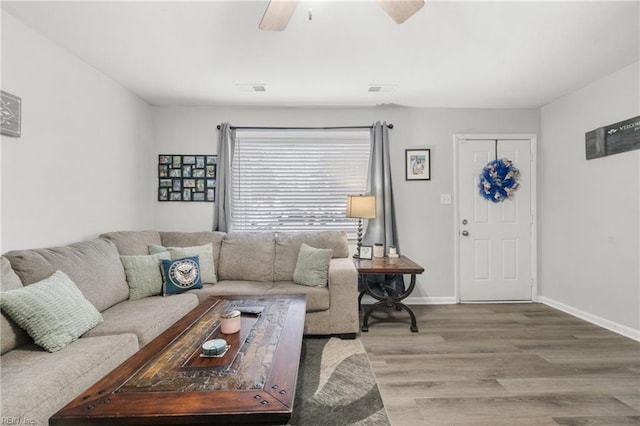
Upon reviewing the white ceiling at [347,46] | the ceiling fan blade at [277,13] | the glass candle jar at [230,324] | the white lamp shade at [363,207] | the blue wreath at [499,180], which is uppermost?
the white ceiling at [347,46]

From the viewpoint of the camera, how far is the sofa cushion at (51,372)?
113 cm

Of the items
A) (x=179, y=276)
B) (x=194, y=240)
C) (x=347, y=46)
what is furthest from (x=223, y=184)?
(x=347, y=46)

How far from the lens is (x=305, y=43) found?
2.35m

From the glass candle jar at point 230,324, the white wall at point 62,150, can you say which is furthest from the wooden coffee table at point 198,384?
the white wall at point 62,150

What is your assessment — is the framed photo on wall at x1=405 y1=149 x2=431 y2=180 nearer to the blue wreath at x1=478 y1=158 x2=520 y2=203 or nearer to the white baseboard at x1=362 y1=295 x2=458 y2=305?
the blue wreath at x1=478 y1=158 x2=520 y2=203

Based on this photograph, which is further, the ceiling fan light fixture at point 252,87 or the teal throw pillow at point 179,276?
the ceiling fan light fixture at point 252,87

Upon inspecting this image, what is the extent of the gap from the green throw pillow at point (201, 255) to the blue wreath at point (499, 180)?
10.8 feet

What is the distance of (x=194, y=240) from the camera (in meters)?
3.30

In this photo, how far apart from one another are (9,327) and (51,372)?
0.48m

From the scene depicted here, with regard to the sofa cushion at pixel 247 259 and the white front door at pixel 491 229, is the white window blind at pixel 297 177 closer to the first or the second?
the sofa cushion at pixel 247 259

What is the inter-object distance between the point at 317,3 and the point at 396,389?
2.53m

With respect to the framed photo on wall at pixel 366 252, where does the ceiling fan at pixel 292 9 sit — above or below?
above

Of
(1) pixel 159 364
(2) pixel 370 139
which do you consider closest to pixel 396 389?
(1) pixel 159 364

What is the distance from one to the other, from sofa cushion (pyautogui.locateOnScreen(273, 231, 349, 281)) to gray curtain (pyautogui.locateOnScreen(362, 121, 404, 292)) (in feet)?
1.63
